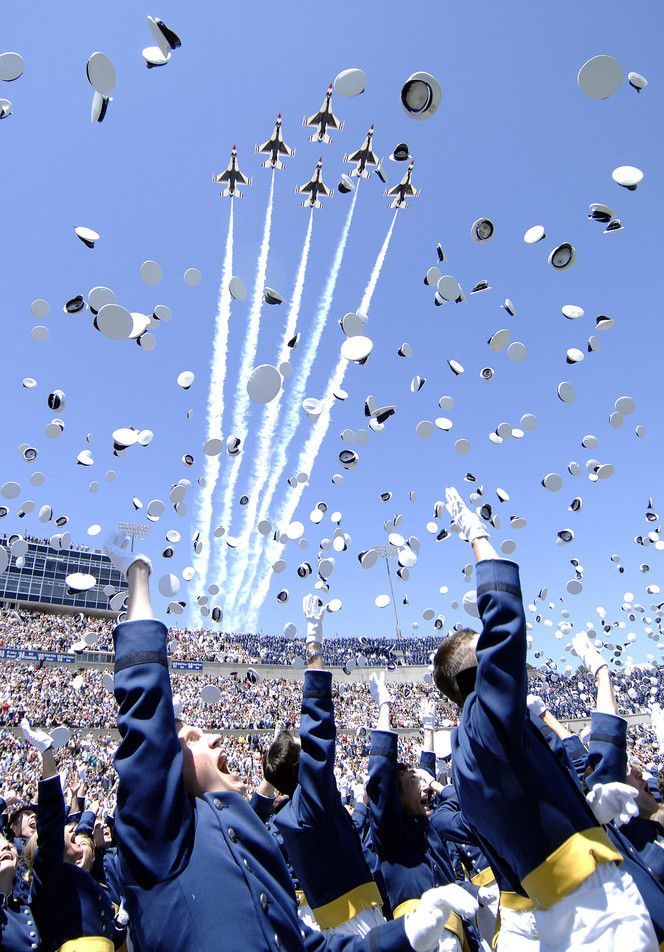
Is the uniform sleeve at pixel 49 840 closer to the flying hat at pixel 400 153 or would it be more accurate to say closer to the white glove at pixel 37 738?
the white glove at pixel 37 738

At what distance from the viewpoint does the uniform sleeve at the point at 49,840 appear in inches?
145

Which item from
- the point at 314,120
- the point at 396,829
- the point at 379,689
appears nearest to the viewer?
the point at 396,829

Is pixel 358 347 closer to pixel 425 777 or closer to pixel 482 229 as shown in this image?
pixel 482 229

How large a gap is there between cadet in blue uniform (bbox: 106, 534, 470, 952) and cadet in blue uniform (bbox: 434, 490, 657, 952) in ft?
3.03

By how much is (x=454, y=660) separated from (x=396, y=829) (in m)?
2.23

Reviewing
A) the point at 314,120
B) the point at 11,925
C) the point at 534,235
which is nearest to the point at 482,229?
the point at 534,235

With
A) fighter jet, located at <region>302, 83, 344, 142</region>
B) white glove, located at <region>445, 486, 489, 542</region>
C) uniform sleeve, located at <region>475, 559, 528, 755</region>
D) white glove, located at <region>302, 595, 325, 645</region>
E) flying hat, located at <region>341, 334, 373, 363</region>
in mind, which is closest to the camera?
uniform sleeve, located at <region>475, 559, 528, 755</region>

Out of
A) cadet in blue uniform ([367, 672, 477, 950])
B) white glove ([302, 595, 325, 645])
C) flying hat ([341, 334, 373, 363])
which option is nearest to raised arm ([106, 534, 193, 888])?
white glove ([302, 595, 325, 645])

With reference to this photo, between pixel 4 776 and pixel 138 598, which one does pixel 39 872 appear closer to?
pixel 138 598

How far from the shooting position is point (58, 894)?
12.5 feet

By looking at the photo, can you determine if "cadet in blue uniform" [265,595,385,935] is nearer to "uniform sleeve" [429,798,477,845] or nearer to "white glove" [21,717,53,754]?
"uniform sleeve" [429,798,477,845]

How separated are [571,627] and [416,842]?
61.8 feet

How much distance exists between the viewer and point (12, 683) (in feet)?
106

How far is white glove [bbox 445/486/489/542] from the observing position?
2.78 meters
